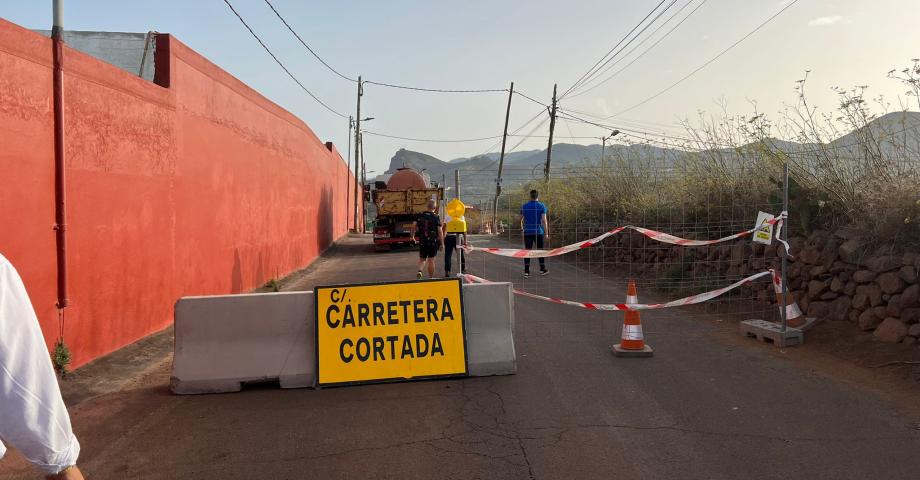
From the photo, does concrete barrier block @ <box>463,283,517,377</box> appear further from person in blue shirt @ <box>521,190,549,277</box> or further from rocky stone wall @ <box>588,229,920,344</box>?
person in blue shirt @ <box>521,190,549,277</box>

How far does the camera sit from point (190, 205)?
9484 millimetres

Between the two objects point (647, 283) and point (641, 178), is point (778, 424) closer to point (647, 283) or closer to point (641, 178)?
point (647, 283)

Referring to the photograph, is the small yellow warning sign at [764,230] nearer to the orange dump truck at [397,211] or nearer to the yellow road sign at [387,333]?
the yellow road sign at [387,333]

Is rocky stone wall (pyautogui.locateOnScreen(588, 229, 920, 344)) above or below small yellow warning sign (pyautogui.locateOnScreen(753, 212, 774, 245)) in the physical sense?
below

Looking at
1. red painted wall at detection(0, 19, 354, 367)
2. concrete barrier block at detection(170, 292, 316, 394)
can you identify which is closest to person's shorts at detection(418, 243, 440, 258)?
red painted wall at detection(0, 19, 354, 367)

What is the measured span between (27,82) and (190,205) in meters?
3.75

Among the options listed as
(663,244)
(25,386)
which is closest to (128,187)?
(25,386)

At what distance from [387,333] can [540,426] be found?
74.6 inches

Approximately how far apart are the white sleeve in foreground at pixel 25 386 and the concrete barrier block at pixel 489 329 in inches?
180

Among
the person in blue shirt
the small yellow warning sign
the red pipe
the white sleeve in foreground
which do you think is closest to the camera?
the white sleeve in foreground

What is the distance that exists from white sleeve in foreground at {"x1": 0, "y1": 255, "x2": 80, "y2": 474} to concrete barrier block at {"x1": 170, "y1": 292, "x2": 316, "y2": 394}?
420cm

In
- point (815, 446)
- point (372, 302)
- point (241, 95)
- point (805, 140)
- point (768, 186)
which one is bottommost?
point (815, 446)

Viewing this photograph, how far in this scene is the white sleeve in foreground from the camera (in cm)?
174

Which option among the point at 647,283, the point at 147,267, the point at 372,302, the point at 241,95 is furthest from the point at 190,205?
the point at 647,283
